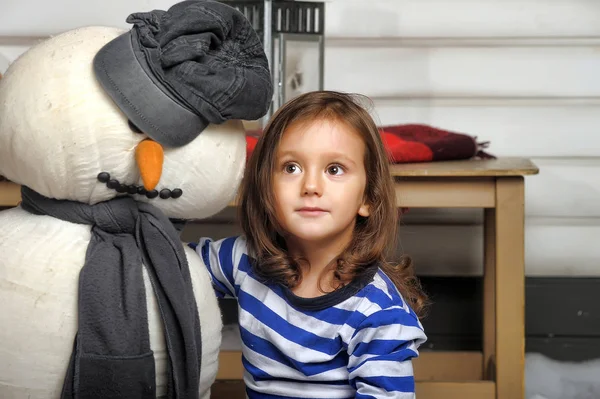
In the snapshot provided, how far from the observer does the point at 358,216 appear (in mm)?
1262

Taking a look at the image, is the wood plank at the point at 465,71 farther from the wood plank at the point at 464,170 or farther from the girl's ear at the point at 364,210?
the girl's ear at the point at 364,210

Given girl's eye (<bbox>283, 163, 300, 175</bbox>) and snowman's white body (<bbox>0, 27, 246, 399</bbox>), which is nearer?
snowman's white body (<bbox>0, 27, 246, 399</bbox>)

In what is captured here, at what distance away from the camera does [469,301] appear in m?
2.04

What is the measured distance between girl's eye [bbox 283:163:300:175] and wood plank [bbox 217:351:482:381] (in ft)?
2.40

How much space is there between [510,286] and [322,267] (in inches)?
19.0

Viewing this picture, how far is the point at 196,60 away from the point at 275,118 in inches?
8.1

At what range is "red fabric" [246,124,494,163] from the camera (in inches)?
65.5

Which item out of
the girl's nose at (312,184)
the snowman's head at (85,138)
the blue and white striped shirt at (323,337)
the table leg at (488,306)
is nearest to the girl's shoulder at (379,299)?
the blue and white striped shirt at (323,337)

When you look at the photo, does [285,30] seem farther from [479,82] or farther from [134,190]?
[134,190]

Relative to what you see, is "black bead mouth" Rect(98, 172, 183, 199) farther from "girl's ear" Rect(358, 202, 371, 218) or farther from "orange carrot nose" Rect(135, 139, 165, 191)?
"girl's ear" Rect(358, 202, 371, 218)

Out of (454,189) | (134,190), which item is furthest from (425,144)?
(134,190)

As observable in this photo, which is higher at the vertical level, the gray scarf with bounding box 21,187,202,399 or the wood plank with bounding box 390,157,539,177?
the wood plank with bounding box 390,157,539,177

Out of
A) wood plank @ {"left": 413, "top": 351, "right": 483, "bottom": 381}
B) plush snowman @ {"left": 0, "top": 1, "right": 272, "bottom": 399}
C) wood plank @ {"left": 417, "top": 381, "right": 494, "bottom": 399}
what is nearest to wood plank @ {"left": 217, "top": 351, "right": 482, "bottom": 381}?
wood plank @ {"left": 413, "top": 351, "right": 483, "bottom": 381}

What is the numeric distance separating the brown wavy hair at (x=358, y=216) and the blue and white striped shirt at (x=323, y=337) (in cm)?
3
